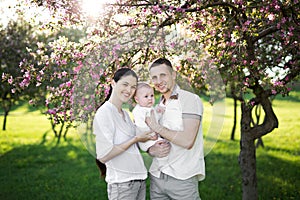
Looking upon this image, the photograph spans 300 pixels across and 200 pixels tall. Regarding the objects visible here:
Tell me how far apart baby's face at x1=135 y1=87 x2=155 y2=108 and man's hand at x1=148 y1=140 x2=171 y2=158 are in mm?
264

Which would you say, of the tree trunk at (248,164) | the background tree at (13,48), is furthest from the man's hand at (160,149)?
the background tree at (13,48)

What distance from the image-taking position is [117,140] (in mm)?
2715

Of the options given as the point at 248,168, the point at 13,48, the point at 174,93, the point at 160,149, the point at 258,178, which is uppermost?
the point at 13,48

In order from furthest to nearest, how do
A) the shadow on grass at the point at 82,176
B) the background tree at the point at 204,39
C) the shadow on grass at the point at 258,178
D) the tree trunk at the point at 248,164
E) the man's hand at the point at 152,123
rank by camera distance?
the shadow on grass at the point at 82,176
the shadow on grass at the point at 258,178
the tree trunk at the point at 248,164
the background tree at the point at 204,39
the man's hand at the point at 152,123

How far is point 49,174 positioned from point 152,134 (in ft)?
26.3

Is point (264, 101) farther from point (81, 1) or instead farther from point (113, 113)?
point (113, 113)

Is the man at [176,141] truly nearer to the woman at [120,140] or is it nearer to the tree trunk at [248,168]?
the woman at [120,140]

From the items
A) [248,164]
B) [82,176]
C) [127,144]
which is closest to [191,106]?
[127,144]

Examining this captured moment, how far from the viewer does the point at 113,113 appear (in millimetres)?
2734

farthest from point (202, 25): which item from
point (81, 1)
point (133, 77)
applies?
point (133, 77)

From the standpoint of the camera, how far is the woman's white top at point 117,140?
2.69m

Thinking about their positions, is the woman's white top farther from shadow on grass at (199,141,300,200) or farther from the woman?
shadow on grass at (199,141,300,200)

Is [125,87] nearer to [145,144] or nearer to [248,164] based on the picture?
[145,144]

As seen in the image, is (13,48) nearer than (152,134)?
No
